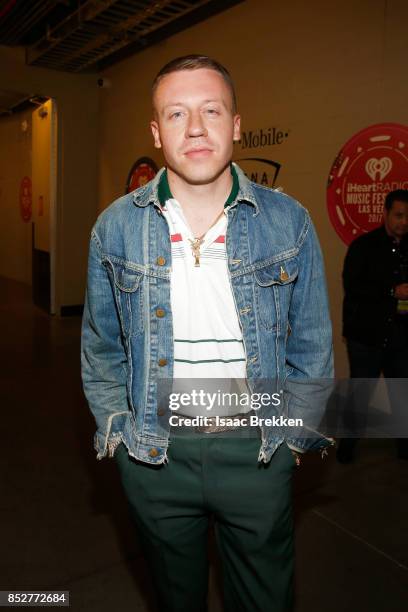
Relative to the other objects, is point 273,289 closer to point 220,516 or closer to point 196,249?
point 196,249

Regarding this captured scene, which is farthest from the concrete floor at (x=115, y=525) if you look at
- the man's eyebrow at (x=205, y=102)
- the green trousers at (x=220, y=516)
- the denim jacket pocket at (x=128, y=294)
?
the man's eyebrow at (x=205, y=102)

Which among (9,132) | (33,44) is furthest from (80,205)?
(9,132)

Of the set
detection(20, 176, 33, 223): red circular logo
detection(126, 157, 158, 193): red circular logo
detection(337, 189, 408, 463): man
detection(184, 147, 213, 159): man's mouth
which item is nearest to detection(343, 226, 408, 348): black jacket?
detection(337, 189, 408, 463): man

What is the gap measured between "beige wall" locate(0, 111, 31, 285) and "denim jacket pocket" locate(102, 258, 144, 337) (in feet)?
28.5

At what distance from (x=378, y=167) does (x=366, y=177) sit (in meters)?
0.12

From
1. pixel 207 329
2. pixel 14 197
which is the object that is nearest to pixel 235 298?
pixel 207 329

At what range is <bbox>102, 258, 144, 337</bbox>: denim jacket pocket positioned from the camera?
1284mm

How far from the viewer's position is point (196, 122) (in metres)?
1.22

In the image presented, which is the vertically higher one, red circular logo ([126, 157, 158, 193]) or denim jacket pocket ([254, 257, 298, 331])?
red circular logo ([126, 157, 158, 193])

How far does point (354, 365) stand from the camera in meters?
3.22

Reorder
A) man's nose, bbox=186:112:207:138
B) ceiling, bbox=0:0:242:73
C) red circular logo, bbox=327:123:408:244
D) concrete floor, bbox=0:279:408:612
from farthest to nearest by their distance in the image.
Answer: ceiling, bbox=0:0:242:73 → red circular logo, bbox=327:123:408:244 → concrete floor, bbox=0:279:408:612 → man's nose, bbox=186:112:207:138

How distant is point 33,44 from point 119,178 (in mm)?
1908

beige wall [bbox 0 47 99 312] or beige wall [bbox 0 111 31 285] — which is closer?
beige wall [bbox 0 47 99 312]

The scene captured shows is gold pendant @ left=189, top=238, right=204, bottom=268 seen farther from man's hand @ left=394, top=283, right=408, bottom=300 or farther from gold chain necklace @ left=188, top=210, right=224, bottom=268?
man's hand @ left=394, top=283, right=408, bottom=300
